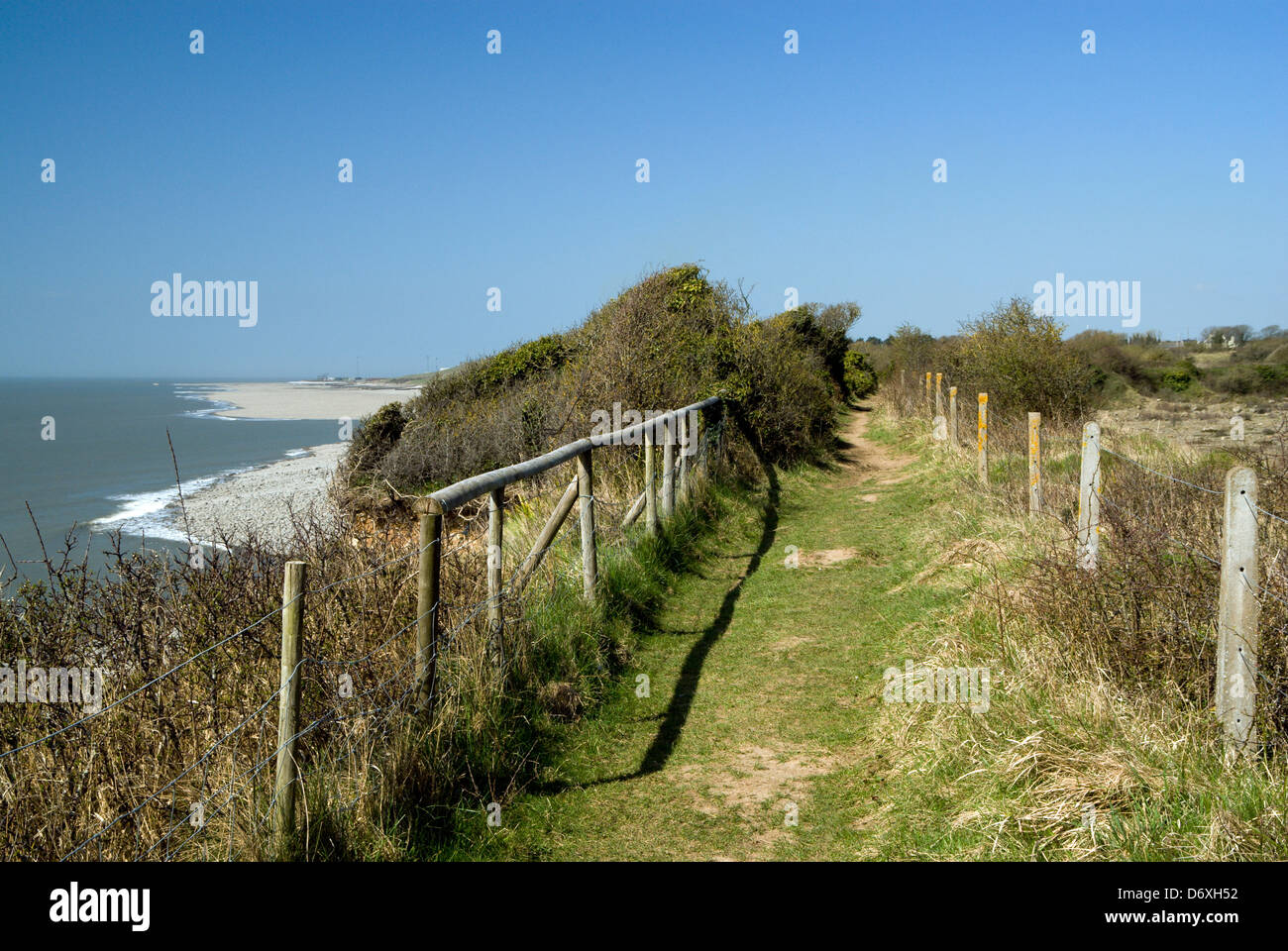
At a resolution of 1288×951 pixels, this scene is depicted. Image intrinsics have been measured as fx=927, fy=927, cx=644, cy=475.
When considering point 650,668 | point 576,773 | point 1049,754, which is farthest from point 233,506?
point 1049,754

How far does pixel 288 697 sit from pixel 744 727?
301cm

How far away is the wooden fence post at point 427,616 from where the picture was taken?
4609mm

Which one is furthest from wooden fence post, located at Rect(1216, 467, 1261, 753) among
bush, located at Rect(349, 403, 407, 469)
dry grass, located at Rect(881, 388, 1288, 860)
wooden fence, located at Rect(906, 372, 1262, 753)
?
bush, located at Rect(349, 403, 407, 469)

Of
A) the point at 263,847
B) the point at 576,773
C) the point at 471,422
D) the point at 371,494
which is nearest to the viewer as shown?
the point at 263,847

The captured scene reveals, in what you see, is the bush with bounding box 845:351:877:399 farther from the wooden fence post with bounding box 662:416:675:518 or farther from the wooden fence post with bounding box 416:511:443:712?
the wooden fence post with bounding box 416:511:443:712

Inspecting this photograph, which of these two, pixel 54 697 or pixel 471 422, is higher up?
pixel 471 422

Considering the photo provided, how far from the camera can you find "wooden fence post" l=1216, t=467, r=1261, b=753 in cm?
391

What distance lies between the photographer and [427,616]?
468 cm

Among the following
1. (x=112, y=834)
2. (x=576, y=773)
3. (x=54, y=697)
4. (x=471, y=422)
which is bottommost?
(x=576, y=773)

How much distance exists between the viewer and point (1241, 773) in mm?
3652

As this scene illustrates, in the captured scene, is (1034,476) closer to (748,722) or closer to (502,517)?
(748,722)

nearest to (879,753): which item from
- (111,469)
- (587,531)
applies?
(587,531)

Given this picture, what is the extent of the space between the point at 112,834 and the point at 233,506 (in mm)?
19770
